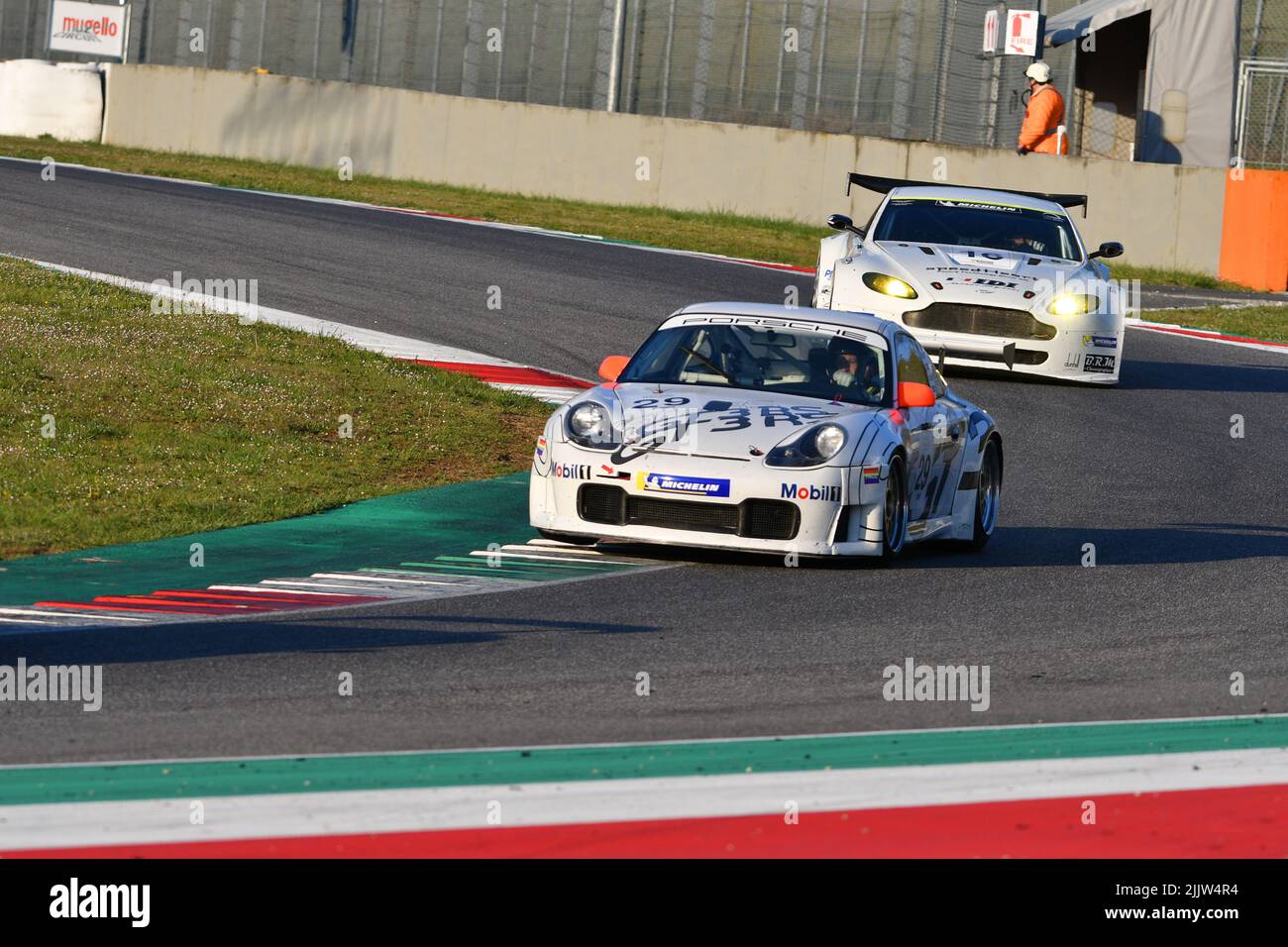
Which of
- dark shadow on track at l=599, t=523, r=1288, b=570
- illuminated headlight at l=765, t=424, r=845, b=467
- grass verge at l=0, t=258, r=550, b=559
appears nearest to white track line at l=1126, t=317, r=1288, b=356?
grass verge at l=0, t=258, r=550, b=559

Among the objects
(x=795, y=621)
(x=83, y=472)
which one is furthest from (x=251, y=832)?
(x=83, y=472)

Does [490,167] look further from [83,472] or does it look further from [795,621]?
[795,621]

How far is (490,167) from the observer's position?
100 ft

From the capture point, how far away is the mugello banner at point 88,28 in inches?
1624

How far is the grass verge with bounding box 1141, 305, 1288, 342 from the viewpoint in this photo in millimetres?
22578

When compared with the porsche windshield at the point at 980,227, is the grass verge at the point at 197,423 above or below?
below

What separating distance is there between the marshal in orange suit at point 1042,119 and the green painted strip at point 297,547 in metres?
16.6

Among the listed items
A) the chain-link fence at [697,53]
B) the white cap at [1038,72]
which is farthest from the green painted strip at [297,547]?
the chain-link fence at [697,53]

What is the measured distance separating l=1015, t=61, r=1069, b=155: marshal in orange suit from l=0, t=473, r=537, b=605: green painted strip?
16559 mm

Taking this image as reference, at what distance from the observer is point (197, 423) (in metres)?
13.5

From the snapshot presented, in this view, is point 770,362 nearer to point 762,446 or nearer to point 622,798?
point 762,446

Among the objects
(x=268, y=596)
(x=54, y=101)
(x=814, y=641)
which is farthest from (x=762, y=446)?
(x=54, y=101)

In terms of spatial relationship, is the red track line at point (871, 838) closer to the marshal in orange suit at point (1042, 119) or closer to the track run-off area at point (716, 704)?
the track run-off area at point (716, 704)

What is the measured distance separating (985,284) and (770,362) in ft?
20.2
